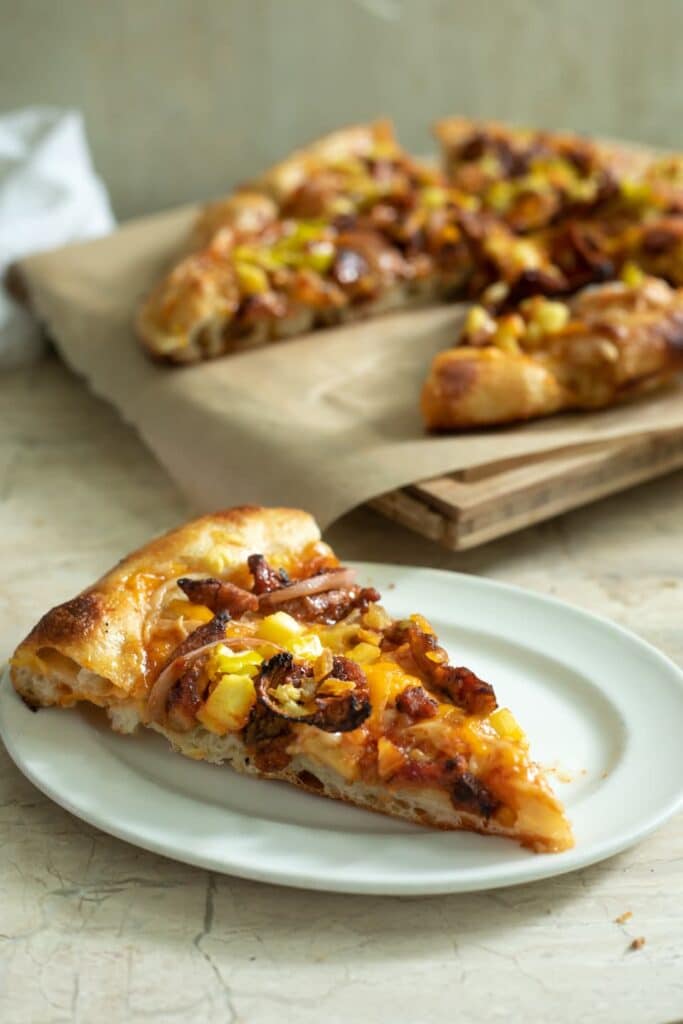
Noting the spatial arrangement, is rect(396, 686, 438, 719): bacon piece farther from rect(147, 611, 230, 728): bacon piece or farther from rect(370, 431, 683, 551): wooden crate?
rect(370, 431, 683, 551): wooden crate

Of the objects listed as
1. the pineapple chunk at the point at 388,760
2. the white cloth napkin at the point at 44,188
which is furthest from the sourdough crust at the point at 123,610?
the white cloth napkin at the point at 44,188

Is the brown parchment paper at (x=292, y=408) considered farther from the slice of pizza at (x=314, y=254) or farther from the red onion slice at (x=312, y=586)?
the red onion slice at (x=312, y=586)

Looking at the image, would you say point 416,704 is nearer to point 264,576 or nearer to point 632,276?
point 264,576

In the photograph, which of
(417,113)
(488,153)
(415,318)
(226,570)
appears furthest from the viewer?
(417,113)

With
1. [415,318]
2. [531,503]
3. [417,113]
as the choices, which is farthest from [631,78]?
[531,503]

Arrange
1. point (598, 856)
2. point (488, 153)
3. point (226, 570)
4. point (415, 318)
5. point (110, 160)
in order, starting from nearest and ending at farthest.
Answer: point (598, 856) < point (226, 570) < point (415, 318) < point (488, 153) < point (110, 160)

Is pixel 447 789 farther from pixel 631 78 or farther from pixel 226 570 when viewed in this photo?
pixel 631 78
